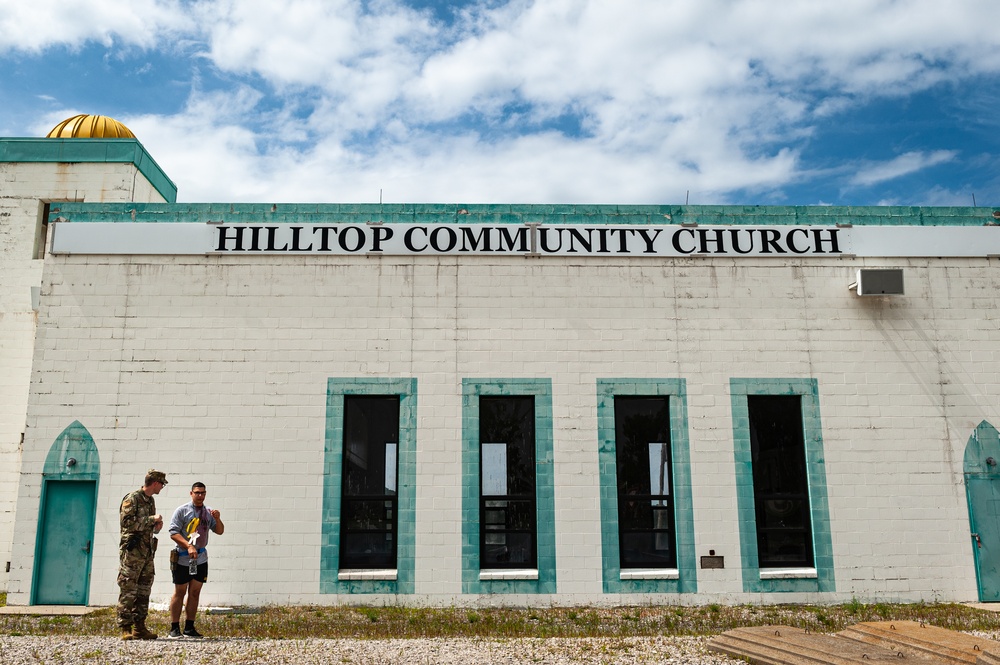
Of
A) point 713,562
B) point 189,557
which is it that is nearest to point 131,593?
point 189,557

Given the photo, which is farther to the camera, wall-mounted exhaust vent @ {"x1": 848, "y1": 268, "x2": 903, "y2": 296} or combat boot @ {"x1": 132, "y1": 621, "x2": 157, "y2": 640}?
wall-mounted exhaust vent @ {"x1": 848, "y1": 268, "x2": 903, "y2": 296}

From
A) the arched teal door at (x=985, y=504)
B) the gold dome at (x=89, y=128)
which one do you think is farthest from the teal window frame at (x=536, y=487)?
the gold dome at (x=89, y=128)

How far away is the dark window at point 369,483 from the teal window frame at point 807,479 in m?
5.15

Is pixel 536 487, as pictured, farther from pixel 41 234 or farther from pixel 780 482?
pixel 41 234

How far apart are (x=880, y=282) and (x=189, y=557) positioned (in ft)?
34.7

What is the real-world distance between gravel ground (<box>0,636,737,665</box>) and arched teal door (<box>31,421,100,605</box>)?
238 cm

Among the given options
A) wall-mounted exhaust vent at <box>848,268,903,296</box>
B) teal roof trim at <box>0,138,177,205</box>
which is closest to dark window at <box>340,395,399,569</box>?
teal roof trim at <box>0,138,177,205</box>

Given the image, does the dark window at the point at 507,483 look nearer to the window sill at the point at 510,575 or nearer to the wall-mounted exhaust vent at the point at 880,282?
the window sill at the point at 510,575

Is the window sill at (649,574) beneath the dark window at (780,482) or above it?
beneath

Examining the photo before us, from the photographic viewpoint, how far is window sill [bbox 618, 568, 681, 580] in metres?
11.5

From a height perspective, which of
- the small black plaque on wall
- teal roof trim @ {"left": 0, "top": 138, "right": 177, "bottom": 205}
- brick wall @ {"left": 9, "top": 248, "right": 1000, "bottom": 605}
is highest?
teal roof trim @ {"left": 0, "top": 138, "right": 177, "bottom": 205}

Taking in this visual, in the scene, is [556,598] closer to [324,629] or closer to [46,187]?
[324,629]

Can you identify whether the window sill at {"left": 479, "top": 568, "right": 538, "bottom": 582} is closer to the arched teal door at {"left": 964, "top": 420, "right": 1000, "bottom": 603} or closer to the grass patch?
the grass patch

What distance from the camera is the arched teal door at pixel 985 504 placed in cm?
1176
